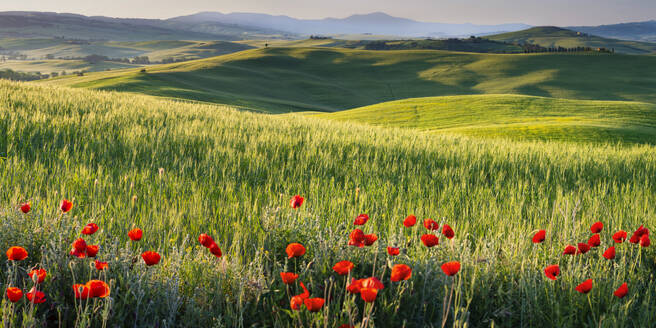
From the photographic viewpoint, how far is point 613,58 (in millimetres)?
90062

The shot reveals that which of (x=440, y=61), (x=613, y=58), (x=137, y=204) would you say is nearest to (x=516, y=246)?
(x=137, y=204)

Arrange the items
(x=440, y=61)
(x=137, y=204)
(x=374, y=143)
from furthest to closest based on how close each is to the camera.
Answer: (x=440, y=61)
(x=374, y=143)
(x=137, y=204)

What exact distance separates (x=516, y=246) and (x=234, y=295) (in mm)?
1904

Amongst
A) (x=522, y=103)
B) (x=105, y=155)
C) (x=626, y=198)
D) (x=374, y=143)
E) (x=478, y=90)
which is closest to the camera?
(x=626, y=198)

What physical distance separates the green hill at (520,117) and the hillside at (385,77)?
1132 inches

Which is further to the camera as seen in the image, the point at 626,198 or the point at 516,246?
the point at 626,198

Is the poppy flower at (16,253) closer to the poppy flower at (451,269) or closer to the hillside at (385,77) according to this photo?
the poppy flower at (451,269)

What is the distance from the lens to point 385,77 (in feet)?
299

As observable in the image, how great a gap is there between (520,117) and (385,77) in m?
67.6

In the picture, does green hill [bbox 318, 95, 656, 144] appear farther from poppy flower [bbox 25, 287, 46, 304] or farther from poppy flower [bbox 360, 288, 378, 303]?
poppy flower [bbox 25, 287, 46, 304]

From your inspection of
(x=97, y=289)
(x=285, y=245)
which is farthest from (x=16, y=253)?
(x=285, y=245)

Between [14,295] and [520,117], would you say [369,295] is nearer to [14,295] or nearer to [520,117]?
[14,295]

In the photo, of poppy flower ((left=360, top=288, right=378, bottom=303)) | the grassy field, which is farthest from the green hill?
poppy flower ((left=360, top=288, right=378, bottom=303))

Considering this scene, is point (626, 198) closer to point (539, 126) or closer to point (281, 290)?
point (281, 290)
